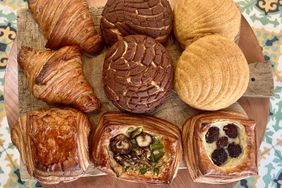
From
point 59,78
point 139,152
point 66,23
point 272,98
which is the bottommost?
point 272,98

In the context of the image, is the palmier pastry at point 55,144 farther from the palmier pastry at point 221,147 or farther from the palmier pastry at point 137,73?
the palmier pastry at point 221,147

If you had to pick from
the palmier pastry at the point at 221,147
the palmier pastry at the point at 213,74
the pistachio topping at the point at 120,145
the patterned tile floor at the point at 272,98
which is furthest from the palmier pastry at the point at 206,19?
the patterned tile floor at the point at 272,98

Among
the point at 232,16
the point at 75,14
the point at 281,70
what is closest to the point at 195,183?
the point at 232,16

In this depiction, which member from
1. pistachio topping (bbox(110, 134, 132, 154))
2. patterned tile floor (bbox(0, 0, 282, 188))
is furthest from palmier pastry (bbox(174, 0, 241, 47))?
patterned tile floor (bbox(0, 0, 282, 188))

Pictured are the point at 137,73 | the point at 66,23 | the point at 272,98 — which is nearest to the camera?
the point at 137,73

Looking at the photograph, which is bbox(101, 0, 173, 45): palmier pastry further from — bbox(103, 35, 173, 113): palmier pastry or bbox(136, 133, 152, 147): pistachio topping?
bbox(136, 133, 152, 147): pistachio topping

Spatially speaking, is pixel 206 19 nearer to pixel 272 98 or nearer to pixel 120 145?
pixel 120 145

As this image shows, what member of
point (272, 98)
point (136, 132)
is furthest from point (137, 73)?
point (272, 98)
